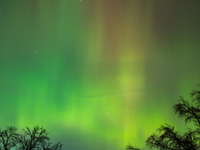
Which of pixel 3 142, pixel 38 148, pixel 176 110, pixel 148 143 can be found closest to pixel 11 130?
pixel 3 142

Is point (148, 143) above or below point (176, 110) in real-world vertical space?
below

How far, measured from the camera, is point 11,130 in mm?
20922

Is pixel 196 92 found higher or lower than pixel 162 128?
higher

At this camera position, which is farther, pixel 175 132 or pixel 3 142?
pixel 3 142

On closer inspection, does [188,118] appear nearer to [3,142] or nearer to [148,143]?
[148,143]

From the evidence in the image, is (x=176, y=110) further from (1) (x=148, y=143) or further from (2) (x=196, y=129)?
(1) (x=148, y=143)

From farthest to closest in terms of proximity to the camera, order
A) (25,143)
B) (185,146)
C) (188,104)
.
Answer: (25,143) < (188,104) < (185,146)

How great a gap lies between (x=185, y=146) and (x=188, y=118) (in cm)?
131

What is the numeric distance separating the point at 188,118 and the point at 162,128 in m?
1.28

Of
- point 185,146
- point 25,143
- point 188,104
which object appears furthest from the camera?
point 25,143

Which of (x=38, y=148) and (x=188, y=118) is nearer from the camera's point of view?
(x=188, y=118)

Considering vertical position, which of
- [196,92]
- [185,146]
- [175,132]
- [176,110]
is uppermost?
[196,92]

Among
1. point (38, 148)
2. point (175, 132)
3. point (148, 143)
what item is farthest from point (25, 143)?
point (175, 132)

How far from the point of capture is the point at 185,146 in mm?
9562
